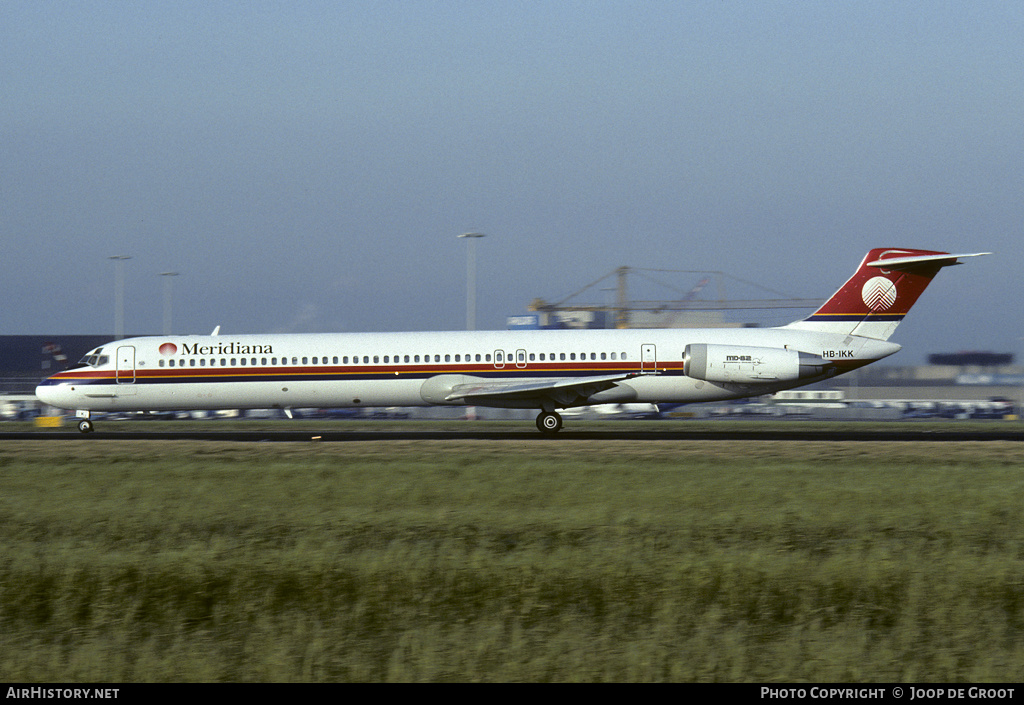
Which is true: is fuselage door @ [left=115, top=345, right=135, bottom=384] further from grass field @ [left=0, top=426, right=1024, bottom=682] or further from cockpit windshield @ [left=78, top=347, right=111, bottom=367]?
grass field @ [left=0, top=426, right=1024, bottom=682]

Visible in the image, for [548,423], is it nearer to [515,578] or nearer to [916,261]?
[916,261]

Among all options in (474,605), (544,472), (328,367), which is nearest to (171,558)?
(474,605)

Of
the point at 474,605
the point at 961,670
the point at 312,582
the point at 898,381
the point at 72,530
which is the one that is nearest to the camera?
the point at 961,670

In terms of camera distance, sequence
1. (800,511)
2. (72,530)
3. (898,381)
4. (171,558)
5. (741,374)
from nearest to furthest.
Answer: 1. (171,558)
2. (72,530)
3. (800,511)
4. (741,374)
5. (898,381)

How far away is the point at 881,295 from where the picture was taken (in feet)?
104

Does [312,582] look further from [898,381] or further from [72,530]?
[898,381]

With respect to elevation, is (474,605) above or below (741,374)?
below

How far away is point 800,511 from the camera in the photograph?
15.0 m

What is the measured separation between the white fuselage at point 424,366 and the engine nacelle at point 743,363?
0.13 meters

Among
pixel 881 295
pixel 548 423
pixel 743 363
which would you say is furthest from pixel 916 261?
pixel 548 423

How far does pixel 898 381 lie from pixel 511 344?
77.0 metres

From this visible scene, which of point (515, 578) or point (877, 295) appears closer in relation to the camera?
point (515, 578)

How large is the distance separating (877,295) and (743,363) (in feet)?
16.8
